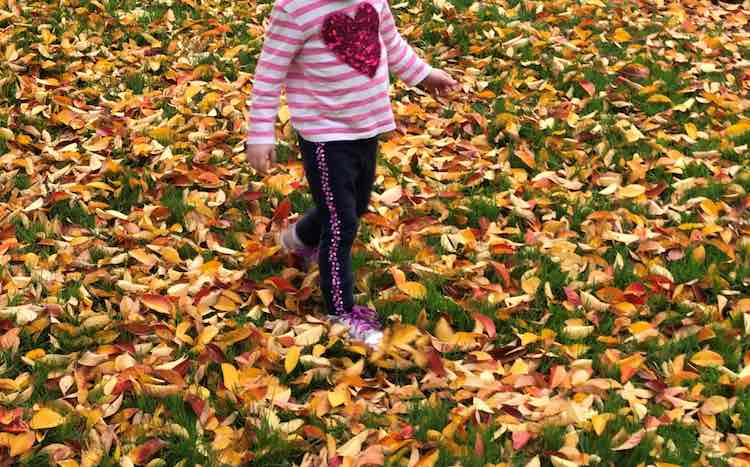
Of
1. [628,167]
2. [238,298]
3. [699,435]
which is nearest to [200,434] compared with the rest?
[238,298]

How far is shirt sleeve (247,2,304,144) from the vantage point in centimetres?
249

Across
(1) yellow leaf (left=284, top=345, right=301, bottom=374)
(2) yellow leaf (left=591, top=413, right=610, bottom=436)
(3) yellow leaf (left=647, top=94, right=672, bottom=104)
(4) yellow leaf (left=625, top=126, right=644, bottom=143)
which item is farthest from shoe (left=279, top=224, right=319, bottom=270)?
(3) yellow leaf (left=647, top=94, right=672, bottom=104)

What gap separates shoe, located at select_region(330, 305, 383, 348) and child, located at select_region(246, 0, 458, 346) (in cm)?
2

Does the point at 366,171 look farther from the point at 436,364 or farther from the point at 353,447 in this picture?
the point at 353,447

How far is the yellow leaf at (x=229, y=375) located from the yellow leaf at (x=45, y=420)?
0.51m

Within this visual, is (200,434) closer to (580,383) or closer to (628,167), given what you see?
(580,383)

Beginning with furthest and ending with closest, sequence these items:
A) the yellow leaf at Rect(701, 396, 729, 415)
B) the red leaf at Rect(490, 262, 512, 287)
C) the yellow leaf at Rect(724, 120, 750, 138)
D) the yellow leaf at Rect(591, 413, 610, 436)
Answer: the yellow leaf at Rect(724, 120, 750, 138)
the red leaf at Rect(490, 262, 512, 287)
the yellow leaf at Rect(701, 396, 729, 415)
the yellow leaf at Rect(591, 413, 610, 436)

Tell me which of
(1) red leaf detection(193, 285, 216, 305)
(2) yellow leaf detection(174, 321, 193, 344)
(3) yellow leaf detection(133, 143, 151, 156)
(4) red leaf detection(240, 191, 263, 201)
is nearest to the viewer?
(2) yellow leaf detection(174, 321, 193, 344)

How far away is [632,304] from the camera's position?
10.1 feet

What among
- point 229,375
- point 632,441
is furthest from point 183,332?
point 632,441

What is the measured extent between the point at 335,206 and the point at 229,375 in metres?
0.66

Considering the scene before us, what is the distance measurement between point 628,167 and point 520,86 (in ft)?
3.44

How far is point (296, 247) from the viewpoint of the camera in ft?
10.8

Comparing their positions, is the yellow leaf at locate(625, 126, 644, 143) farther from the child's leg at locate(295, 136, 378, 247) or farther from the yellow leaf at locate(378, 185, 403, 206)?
the child's leg at locate(295, 136, 378, 247)
